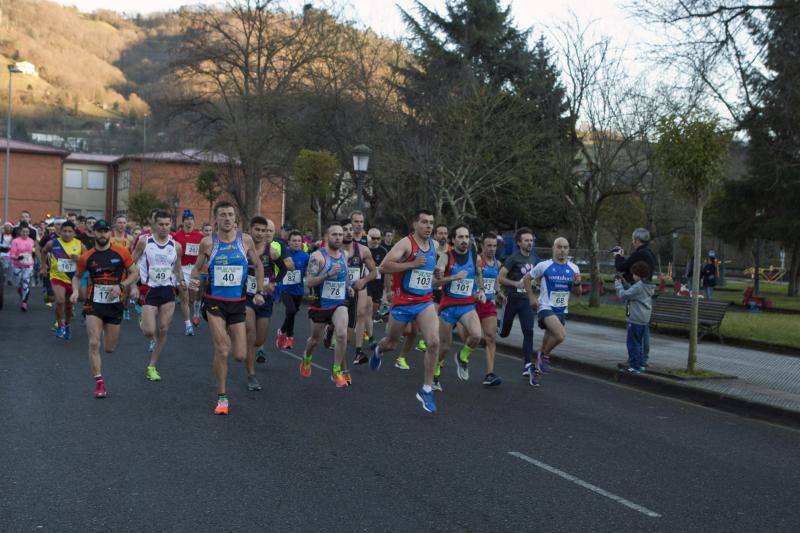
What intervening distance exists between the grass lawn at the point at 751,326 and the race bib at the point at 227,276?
35.9 ft

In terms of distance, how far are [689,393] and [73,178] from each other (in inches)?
3233

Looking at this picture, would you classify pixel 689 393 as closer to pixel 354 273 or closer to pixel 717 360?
pixel 717 360

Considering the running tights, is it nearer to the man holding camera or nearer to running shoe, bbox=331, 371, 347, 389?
the man holding camera

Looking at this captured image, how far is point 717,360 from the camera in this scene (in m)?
14.2

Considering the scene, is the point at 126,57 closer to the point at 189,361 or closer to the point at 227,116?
the point at 227,116

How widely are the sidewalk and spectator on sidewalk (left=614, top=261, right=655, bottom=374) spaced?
33 cm

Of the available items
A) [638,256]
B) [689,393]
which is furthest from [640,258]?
[689,393]

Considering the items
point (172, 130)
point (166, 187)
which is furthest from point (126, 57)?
point (172, 130)

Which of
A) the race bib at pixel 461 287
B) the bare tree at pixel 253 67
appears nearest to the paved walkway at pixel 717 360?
the race bib at pixel 461 287

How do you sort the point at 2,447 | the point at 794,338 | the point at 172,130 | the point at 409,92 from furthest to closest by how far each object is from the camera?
1. the point at 172,130
2. the point at 409,92
3. the point at 794,338
4. the point at 2,447

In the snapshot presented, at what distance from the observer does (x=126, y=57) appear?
587ft

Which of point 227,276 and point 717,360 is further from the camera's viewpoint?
point 717,360

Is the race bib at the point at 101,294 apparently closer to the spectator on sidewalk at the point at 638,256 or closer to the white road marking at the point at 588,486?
the white road marking at the point at 588,486

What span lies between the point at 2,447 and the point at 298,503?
2.79m
